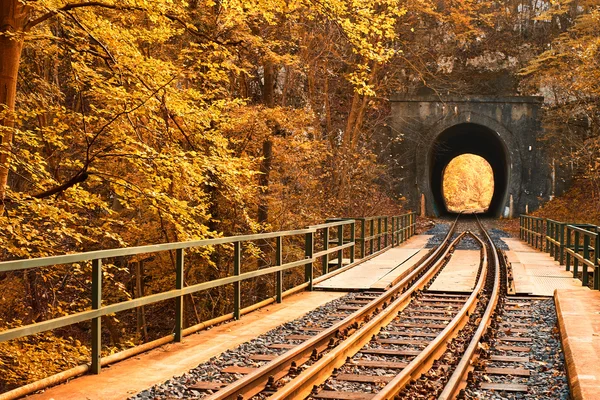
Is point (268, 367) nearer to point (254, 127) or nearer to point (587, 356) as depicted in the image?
point (587, 356)

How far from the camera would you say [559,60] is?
3450 cm

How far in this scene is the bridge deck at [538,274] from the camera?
1241 centimetres

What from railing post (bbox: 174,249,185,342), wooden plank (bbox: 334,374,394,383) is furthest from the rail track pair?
railing post (bbox: 174,249,185,342)

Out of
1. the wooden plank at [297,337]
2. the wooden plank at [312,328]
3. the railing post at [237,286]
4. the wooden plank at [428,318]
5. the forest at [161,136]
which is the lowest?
the wooden plank at [428,318]

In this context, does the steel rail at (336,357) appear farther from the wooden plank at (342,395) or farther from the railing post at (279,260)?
the railing post at (279,260)

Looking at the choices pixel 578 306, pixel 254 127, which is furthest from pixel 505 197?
pixel 578 306

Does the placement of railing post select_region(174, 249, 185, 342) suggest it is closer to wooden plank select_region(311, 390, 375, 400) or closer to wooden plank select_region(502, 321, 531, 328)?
wooden plank select_region(311, 390, 375, 400)

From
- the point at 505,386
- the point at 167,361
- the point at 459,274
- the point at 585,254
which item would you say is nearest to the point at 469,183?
the point at 459,274

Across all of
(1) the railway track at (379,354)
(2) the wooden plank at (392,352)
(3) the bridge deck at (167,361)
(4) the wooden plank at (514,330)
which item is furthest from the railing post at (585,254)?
(2) the wooden plank at (392,352)

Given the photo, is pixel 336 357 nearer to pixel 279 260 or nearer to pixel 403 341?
pixel 403 341

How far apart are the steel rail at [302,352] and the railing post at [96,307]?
4.32ft

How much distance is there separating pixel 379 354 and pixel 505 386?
163 centimetres

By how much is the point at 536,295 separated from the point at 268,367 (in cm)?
694

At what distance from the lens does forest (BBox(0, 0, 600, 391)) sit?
977 centimetres
